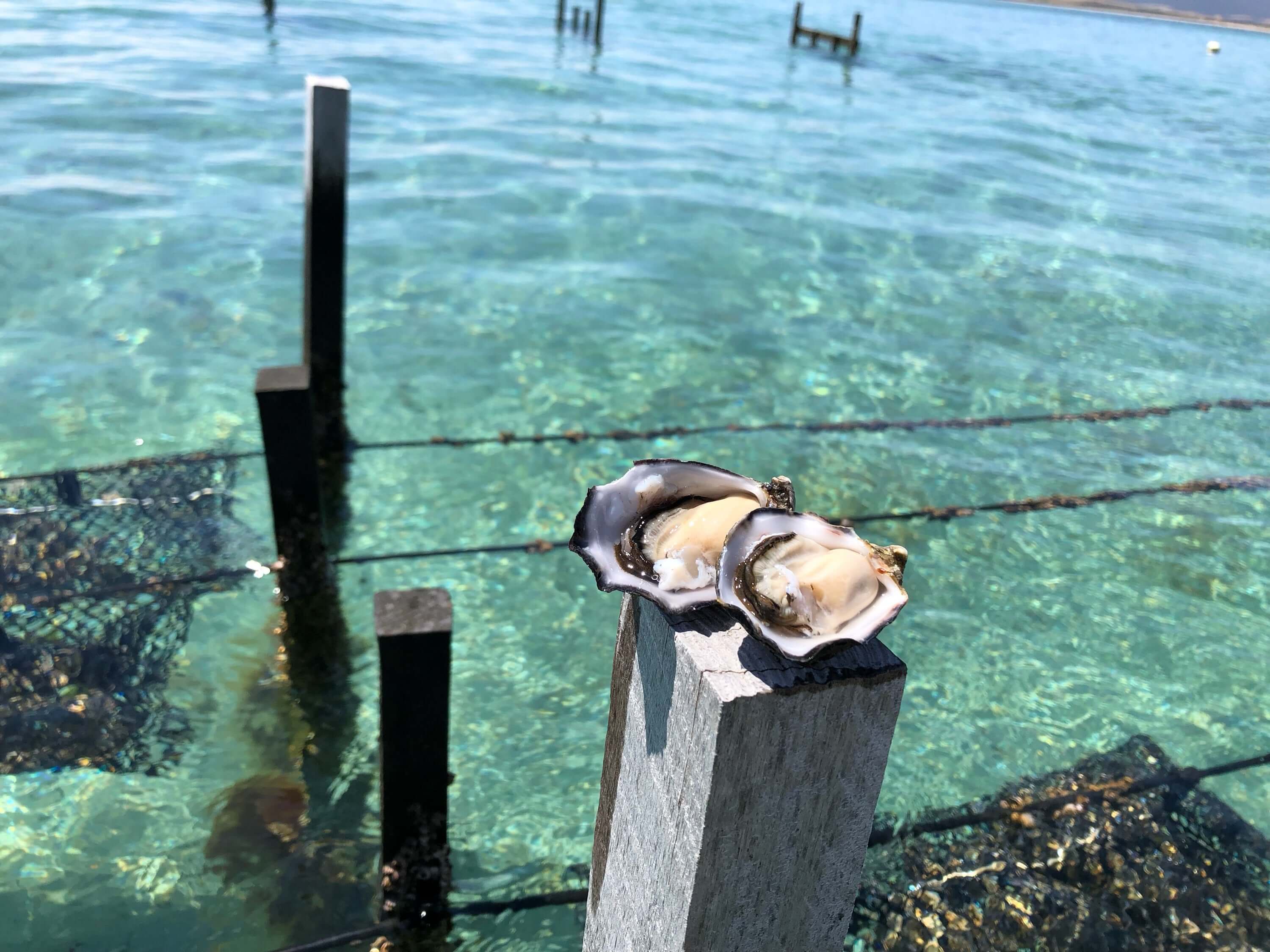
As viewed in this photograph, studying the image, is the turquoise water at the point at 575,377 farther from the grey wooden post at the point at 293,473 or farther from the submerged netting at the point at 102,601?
the grey wooden post at the point at 293,473

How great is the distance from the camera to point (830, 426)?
698 centimetres

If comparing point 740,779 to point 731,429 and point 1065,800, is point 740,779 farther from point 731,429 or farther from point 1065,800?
point 731,429

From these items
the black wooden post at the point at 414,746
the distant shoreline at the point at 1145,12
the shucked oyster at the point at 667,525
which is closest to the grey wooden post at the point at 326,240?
the black wooden post at the point at 414,746

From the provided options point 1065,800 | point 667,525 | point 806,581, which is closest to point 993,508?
point 1065,800

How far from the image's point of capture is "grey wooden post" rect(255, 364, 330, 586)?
4.13 m

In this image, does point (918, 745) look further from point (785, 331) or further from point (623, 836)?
point (785, 331)

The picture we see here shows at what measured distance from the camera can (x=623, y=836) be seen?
1.77 meters

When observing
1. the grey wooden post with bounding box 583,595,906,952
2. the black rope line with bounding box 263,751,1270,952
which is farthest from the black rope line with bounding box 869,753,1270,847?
the grey wooden post with bounding box 583,595,906,952

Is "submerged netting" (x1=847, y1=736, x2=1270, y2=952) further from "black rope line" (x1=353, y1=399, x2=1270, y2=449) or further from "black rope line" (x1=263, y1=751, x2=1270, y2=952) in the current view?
"black rope line" (x1=353, y1=399, x2=1270, y2=449)

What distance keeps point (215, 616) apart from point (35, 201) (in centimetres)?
837

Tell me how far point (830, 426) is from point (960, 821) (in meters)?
3.58

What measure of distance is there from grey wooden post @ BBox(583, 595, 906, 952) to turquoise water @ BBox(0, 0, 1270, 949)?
2.36 meters

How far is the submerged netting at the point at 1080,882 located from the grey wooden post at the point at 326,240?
4045mm

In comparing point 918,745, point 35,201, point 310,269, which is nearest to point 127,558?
point 310,269
